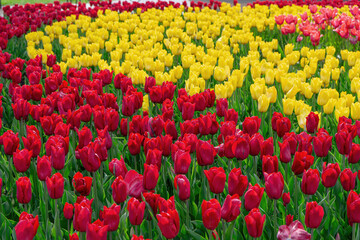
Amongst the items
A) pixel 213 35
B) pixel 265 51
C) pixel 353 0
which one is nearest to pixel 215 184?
pixel 265 51

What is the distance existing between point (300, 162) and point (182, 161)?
632mm

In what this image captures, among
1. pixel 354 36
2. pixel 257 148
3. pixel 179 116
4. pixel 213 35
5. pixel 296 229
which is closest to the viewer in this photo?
pixel 296 229

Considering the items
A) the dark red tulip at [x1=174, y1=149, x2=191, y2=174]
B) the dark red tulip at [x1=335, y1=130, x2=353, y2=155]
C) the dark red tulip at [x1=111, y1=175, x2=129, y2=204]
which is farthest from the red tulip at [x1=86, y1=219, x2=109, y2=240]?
the dark red tulip at [x1=335, y1=130, x2=353, y2=155]

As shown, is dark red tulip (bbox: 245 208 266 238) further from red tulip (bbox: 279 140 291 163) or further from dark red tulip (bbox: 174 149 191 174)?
red tulip (bbox: 279 140 291 163)

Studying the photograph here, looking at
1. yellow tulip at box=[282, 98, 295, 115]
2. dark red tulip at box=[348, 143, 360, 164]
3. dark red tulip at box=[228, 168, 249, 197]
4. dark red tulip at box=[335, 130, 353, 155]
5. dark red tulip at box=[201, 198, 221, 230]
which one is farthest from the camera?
yellow tulip at box=[282, 98, 295, 115]

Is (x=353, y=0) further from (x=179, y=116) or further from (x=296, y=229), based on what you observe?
(x=296, y=229)

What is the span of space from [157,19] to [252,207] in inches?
346

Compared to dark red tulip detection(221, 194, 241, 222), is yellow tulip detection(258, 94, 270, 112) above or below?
below

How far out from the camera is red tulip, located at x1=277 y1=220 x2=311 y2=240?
2.09 m

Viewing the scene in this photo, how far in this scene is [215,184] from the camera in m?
2.39

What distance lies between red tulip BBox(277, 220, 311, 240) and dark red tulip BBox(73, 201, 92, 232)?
841mm

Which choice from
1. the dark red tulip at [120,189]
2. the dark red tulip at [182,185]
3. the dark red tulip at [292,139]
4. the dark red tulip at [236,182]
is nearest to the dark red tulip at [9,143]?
the dark red tulip at [120,189]

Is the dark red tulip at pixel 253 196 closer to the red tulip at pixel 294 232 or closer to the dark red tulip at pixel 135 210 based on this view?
the red tulip at pixel 294 232

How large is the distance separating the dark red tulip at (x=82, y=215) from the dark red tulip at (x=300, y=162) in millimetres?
1160
